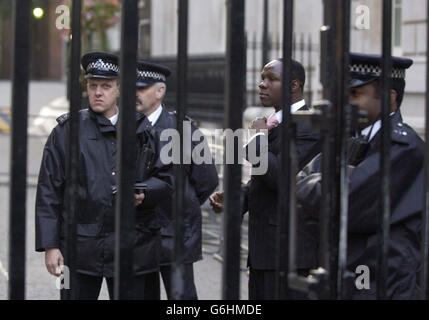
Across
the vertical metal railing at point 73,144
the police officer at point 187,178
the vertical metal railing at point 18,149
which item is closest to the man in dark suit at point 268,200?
the police officer at point 187,178

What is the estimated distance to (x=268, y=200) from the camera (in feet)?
14.8

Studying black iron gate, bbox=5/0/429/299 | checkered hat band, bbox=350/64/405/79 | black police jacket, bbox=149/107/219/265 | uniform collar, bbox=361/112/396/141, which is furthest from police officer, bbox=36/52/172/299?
black iron gate, bbox=5/0/429/299

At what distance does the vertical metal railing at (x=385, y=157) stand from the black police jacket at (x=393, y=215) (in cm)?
51

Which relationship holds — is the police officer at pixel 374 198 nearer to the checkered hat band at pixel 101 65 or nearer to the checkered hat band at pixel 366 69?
the checkered hat band at pixel 366 69

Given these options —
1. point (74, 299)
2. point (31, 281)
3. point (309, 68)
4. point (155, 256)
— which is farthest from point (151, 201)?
point (309, 68)

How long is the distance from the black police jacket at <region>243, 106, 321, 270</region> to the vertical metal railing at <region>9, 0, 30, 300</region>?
7.27 feet

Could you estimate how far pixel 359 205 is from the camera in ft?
10.4

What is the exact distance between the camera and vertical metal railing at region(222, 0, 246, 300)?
7.79ft

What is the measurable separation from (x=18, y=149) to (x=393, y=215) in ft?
4.92

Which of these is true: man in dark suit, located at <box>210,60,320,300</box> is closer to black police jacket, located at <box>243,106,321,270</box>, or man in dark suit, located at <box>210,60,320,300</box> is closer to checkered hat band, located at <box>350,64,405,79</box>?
black police jacket, located at <box>243,106,321,270</box>

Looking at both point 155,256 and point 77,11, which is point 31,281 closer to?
point 155,256

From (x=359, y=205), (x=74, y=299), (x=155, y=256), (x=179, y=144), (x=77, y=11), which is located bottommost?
(x=155, y=256)

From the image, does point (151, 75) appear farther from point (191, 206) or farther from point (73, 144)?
point (73, 144)
